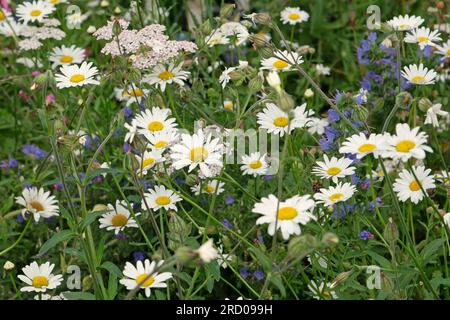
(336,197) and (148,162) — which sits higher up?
(148,162)

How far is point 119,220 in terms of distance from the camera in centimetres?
221

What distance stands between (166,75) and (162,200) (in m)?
0.37

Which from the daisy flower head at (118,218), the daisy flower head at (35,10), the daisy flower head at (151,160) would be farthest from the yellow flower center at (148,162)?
the daisy flower head at (35,10)

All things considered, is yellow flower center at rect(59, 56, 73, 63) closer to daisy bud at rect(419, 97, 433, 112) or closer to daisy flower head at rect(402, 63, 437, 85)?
daisy flower head at rect(402, 63, 437, 85)

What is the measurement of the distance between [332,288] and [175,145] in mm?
465

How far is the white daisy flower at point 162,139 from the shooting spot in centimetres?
197

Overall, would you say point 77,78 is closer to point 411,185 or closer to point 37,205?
point 37,205

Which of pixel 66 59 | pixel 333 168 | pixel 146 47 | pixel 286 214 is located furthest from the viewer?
pixel 66 59

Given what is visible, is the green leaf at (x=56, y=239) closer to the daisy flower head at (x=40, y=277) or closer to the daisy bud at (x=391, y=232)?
the daisy flower head at (x=40, y=277)

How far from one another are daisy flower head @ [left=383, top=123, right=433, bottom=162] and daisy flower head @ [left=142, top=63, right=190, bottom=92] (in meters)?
0.74

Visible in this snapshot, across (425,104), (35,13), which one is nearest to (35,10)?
(35,13)

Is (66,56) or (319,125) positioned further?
(66,56)

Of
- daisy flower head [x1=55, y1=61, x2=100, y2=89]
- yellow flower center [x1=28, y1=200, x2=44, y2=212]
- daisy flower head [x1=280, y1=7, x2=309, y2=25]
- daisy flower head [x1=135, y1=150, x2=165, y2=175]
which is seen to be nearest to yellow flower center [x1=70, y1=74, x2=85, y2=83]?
daisy flower head [x1=55, y1=61, x2=100, y2=89]

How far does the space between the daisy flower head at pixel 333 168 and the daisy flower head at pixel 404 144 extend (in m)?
0.29
